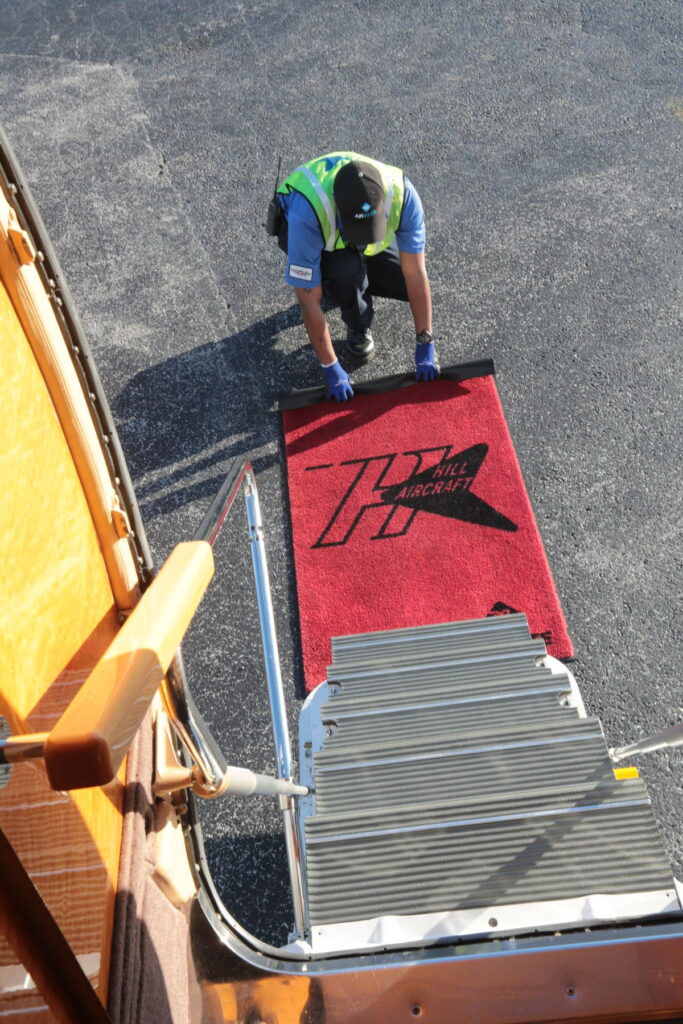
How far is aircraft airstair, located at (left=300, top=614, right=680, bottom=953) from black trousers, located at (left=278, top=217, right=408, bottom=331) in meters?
2.29

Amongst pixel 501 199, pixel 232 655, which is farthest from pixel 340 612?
pixel 501 199

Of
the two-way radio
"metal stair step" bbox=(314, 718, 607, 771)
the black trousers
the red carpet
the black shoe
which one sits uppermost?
the two-way radio

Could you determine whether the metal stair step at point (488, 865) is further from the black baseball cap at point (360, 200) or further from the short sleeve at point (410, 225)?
the short sleeve at point (410, 225)

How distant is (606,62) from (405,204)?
11.4 ft

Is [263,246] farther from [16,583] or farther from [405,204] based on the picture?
[16,583]

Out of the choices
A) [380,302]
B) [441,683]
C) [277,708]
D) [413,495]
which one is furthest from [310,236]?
[277,708]

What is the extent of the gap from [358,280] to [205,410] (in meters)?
1.14

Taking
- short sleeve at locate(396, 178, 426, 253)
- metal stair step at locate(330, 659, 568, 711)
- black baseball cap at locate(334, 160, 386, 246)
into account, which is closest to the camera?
metal stair step at locate(330, 659, 568, 711)

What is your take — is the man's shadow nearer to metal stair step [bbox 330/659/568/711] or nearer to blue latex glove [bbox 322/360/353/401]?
blue latex glove [bbox 322/360/353/401]

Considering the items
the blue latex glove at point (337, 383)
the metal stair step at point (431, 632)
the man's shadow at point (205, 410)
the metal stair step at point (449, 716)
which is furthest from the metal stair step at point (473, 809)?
the blue latex glove at point (337, 383)

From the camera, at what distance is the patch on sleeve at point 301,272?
15.5 feet

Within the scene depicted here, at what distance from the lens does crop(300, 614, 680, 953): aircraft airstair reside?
2.41 metres

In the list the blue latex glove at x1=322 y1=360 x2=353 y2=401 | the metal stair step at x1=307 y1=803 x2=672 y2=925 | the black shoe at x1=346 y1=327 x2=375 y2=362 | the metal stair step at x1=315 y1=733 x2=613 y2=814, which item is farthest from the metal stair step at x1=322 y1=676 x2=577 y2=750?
the black shoe at x1=346 y1=327 x2=375 y2=362

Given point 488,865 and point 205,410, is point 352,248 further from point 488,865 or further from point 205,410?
point 488,865
